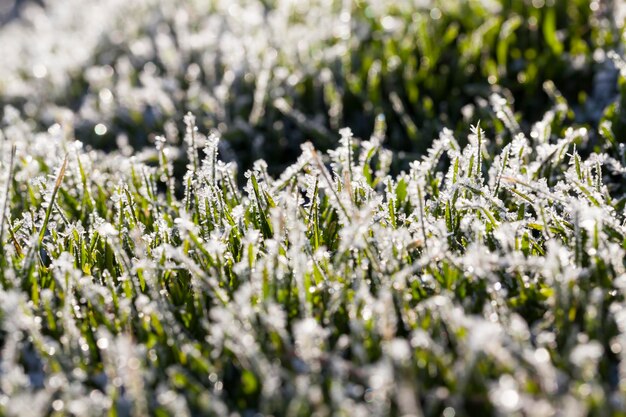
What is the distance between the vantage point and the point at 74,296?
6.15 feet

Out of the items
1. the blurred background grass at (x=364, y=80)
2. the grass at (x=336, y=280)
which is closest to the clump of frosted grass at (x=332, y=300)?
the grass at (x=336, y=280)

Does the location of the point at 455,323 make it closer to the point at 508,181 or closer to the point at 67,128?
the point at 508,181

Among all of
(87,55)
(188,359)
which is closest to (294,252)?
(188,359)

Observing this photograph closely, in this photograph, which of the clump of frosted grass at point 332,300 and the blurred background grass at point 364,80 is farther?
the blurred background grass at point 364,80

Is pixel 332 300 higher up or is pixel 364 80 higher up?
pixel 364 80

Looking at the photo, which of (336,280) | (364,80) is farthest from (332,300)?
(364,80)

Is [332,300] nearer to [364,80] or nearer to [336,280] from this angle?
[336,280]

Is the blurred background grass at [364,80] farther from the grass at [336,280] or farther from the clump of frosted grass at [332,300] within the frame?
the clump of frosted grass at [332,300]

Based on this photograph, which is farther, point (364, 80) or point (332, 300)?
point (364, 80)

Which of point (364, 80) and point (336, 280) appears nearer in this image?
point (336, 280)

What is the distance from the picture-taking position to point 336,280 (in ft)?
5.76

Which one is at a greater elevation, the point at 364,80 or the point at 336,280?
the point at 364,80

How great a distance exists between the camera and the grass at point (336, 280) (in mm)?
1412

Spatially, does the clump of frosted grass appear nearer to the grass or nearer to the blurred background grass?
the grass
